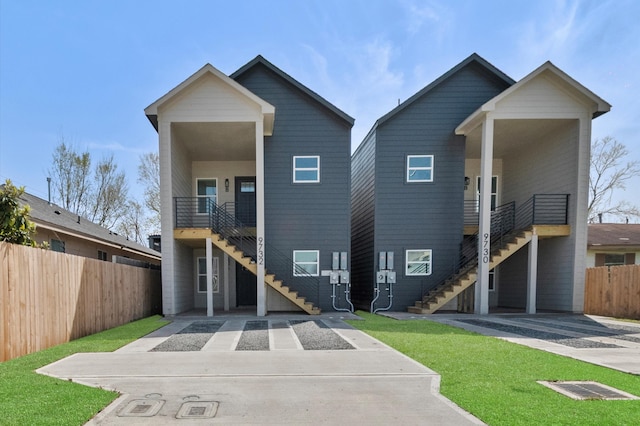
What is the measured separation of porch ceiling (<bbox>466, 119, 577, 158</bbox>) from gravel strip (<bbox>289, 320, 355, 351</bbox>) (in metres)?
9.30

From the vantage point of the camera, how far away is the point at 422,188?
1271 centimetres

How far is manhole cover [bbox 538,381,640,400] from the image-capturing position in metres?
3.66

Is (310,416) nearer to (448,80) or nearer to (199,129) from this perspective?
(199,129)

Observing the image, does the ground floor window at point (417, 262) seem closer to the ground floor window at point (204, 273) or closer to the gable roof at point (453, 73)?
the gable roof at point (453, 73)

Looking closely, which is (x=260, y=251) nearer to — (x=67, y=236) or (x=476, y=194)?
(x=67, y=236)

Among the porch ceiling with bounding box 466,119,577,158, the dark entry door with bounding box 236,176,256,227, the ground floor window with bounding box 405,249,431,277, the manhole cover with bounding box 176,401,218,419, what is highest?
the porch ceiling with bounding box 466,119,577,158

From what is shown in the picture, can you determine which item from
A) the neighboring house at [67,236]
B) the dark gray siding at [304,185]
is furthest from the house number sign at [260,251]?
the neighboring house at [67,236]

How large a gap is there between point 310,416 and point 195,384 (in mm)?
1714

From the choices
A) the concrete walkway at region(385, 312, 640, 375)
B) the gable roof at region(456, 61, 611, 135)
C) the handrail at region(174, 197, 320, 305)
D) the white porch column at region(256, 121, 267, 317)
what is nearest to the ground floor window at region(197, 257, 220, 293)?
the handrail at region(174, 197, 320, 305)

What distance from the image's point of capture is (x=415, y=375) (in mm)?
4414

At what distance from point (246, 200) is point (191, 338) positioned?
7.55 meters

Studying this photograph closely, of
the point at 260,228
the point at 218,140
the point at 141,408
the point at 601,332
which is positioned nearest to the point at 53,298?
the point at 141,408

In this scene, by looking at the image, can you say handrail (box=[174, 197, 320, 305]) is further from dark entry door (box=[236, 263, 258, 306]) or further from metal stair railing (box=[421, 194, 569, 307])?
metal stair railing (box=[421, 194, 569, 307])

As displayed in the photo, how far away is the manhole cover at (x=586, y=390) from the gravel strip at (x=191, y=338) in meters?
5.58
